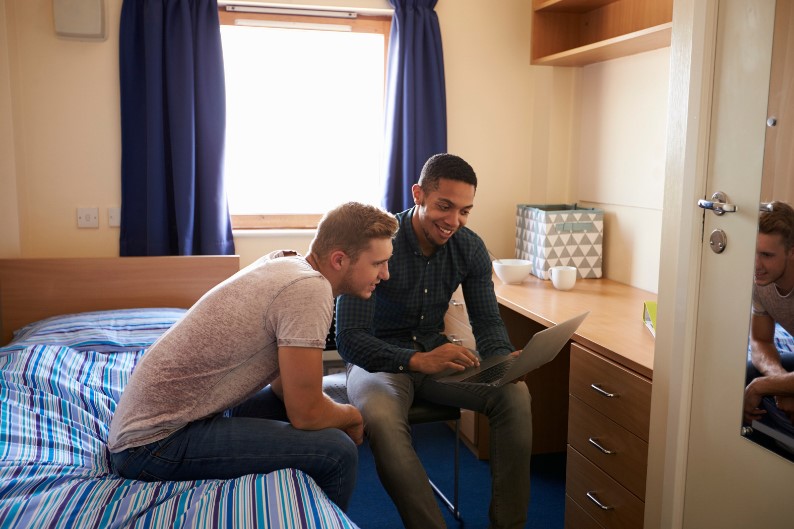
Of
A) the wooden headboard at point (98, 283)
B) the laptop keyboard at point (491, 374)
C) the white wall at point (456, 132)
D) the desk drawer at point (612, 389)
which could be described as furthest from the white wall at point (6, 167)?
the desk drawer at point (612, 389)

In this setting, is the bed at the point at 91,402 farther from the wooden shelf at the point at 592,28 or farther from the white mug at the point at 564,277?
the wooden shelf at the point at 592,28

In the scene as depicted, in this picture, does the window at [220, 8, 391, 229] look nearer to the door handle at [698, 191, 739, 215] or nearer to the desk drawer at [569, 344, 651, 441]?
the desk drawer at [569, 344, 651, 441]

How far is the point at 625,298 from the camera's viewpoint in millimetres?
2934

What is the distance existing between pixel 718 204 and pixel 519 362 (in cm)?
64

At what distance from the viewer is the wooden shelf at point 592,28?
3.01 m

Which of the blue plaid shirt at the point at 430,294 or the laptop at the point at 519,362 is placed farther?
the blue plaid shirt at the point at 430,294

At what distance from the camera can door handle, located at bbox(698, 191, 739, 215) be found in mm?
1714

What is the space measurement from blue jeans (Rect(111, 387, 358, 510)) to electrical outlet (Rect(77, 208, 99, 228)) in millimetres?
1929

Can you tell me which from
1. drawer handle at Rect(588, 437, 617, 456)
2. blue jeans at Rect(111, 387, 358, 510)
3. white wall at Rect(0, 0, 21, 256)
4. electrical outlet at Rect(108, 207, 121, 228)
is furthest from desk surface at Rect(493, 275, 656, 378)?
white wall at Rect(0, 0, 21, 256)

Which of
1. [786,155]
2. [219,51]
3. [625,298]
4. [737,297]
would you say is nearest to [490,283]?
[625,298]

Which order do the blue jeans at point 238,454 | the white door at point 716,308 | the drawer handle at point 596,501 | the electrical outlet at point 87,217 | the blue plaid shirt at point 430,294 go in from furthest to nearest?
1. the electrical outlet at point 87,217
2. the blue plaid shirt at point 430,294
3. the drawer handle at point 596,501
4. the blue jeans at point 238,454
5. the white door at point 716,308

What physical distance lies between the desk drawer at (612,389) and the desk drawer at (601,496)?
0.19m

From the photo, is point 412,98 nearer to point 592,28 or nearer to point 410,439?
point 592,28

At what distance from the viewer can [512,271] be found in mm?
3166
